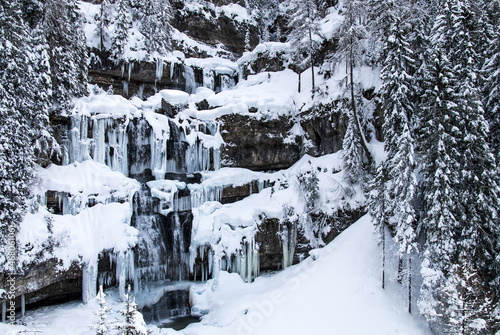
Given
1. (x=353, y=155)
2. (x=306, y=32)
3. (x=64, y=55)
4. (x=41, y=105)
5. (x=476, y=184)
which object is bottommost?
(x=476, y=184)

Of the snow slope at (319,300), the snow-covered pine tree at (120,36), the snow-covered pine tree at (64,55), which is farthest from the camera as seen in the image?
the snow-covered pine tree at (120,36)

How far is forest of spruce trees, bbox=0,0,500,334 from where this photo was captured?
50.3 ft

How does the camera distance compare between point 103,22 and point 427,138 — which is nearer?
point 427,138

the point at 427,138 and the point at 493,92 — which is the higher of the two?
the point at 493,92

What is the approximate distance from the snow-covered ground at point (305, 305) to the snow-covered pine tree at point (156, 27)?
927 inches

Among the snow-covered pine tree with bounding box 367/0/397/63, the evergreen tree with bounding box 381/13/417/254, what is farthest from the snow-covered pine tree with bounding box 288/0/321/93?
the evergreen tree with bounding box 381/13/417/254

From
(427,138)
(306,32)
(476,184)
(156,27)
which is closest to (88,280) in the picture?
(427,138)

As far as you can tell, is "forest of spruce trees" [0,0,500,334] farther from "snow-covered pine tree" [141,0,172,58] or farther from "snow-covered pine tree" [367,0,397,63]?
"snow-covered pine tree" [141,0,172,58]

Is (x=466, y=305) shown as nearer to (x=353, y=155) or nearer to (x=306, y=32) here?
(x=353, y=155)

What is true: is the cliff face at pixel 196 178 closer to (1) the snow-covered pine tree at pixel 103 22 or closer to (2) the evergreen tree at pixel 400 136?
(1) the snow-covered pine tree at pixel 103 22

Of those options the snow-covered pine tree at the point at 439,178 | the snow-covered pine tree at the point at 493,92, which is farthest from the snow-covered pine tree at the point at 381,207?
the snow-covered pine tree at the point at 493,92

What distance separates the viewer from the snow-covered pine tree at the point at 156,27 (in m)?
31.9

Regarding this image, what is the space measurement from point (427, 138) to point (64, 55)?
81.2 ft

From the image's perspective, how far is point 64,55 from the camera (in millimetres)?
23125
